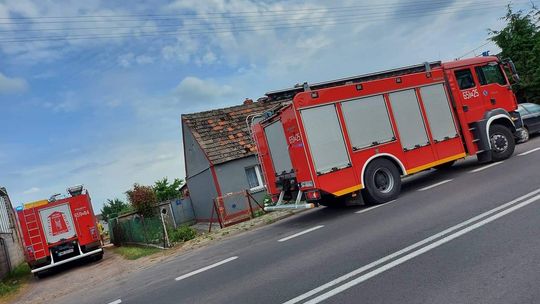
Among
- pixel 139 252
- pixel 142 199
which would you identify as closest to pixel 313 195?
pixel 139 252

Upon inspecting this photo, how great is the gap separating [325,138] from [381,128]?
1.66 metres

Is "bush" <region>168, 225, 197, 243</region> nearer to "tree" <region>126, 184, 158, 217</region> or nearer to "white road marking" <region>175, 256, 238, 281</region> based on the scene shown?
"white road marking" <region>175, 256, 238, 281</region>

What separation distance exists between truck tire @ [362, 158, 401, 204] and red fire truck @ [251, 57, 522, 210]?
25 millimetres

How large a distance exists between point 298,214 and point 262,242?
3.73 meters

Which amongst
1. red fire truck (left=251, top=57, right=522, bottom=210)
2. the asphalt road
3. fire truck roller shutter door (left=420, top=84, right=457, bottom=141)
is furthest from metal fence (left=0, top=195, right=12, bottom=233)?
fire truck roller shutter door (left=420, top=84, right=457, bottom=141)

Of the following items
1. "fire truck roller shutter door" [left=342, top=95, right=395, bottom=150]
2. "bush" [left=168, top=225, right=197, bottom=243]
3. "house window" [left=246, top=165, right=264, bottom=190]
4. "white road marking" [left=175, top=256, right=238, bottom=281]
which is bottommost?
"white road marking" [left=175, top=256, right=238, bottom=281]

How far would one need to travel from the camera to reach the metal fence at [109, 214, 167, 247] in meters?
15.6

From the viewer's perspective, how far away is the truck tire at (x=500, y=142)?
40.2ft

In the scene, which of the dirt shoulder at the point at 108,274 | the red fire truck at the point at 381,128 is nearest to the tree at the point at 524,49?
the red fire truck at the point at 381,128

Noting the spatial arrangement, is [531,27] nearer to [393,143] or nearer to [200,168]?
[393,143]

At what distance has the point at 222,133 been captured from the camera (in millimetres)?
20469

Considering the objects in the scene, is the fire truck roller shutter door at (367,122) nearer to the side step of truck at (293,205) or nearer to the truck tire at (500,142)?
the side step of truck at (293,205)

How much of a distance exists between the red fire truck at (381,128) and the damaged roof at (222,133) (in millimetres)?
7103

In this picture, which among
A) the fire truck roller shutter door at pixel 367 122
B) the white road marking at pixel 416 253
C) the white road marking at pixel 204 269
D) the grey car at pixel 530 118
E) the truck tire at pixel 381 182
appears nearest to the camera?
the white road marking at pixel 416 253
